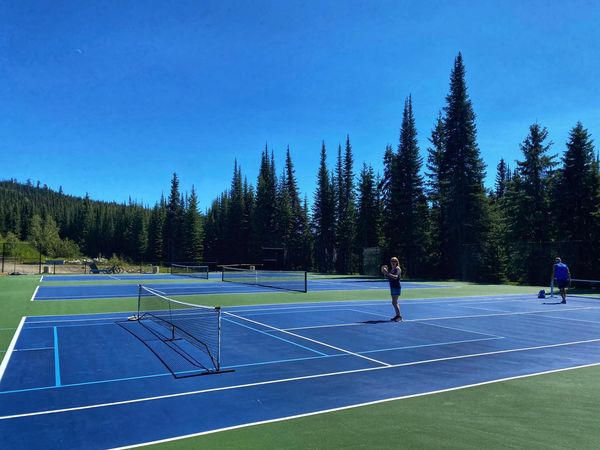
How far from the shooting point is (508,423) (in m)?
5.65

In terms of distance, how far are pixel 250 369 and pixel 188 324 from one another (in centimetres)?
521

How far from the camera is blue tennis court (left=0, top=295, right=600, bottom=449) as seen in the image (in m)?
5.89

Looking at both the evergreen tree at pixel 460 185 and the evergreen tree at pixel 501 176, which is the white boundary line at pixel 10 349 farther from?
the evergreen tree at pixel 501 176

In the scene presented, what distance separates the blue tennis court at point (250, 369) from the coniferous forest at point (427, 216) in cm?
2486

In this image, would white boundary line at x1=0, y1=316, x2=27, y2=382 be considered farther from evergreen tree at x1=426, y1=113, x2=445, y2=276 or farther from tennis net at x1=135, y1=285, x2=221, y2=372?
evergreen tree at x1=426, y1=113, x2=445, y2=276

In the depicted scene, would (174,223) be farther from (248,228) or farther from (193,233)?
(248,228)

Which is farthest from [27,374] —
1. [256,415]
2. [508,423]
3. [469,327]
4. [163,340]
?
[469,327]

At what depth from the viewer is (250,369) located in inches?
337

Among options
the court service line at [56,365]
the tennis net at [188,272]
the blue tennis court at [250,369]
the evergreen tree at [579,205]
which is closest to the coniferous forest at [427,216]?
the evergreen tree at [579,205]

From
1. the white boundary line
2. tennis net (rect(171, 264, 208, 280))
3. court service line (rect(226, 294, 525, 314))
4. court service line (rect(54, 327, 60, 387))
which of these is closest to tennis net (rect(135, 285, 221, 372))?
court service line (rect(226, 294, 525, 314))

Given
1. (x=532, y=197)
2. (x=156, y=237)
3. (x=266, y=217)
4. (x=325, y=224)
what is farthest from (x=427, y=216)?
(x=156, y=237)

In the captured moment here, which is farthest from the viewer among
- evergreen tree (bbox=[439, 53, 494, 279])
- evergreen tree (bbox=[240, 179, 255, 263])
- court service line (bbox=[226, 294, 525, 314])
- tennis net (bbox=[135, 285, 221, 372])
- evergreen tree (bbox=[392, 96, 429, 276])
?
evergreen tree (bbox=[240, 179, 255, 263])

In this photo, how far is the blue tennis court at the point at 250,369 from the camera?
19.3 feet

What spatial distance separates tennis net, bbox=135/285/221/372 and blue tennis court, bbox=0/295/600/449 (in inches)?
13.8
